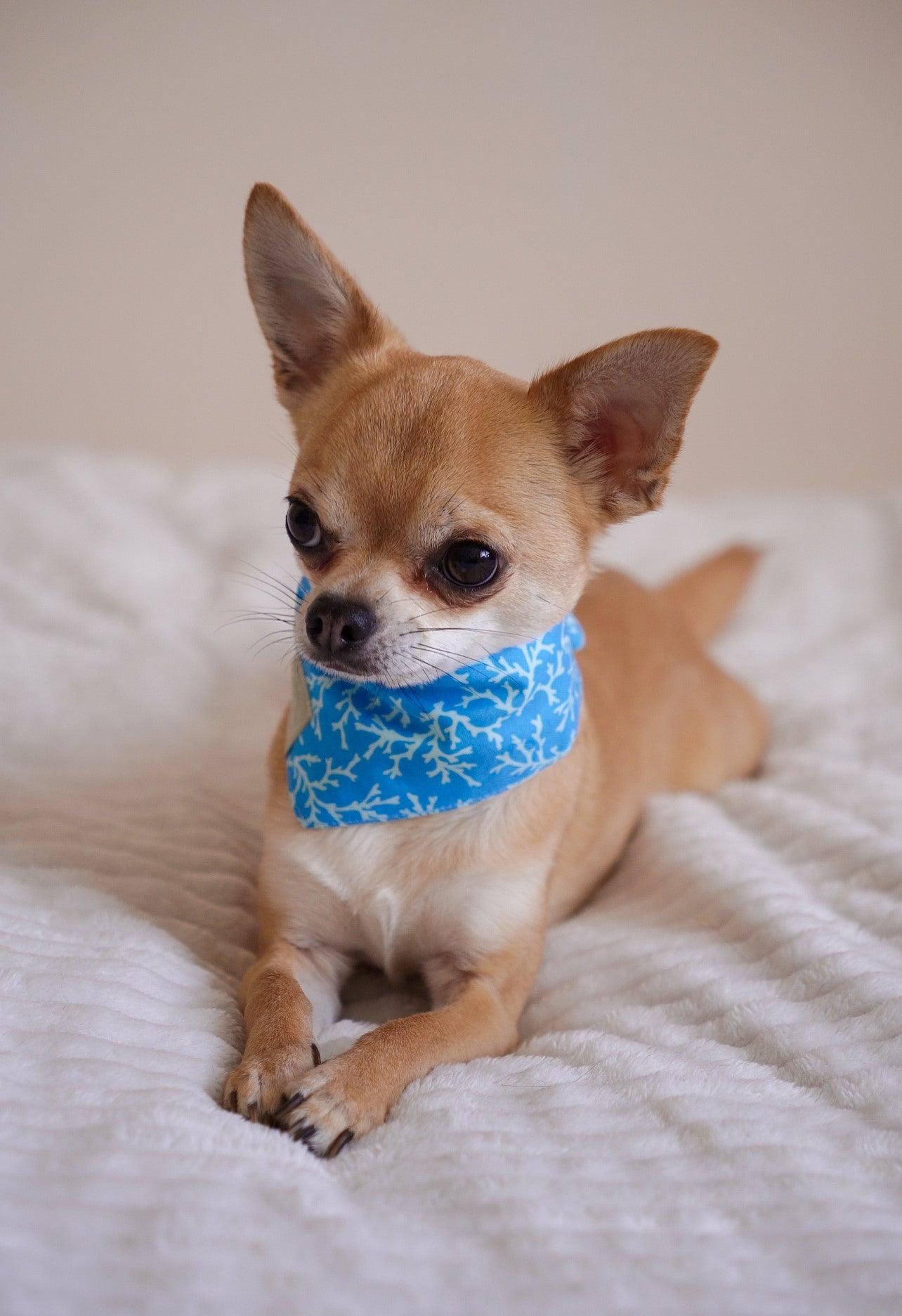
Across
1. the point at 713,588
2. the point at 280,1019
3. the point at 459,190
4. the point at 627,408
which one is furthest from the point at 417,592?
the point at 459,190

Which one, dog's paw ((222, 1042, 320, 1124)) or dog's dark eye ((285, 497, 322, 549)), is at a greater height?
dog's dark eye ((285, 497, 322, 549))

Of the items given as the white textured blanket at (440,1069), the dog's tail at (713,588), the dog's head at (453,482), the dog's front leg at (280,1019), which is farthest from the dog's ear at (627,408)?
the dog's tail at (713,588)

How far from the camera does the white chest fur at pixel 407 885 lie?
1.73 m

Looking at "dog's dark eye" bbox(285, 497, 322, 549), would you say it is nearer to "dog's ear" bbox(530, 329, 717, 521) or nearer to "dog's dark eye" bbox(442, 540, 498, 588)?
"dog's dark eye" bbox(442, 540, 498, 588)

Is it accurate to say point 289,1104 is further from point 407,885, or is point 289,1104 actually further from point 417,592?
point 417,592

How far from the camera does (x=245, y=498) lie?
335cm

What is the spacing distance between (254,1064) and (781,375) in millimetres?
4013

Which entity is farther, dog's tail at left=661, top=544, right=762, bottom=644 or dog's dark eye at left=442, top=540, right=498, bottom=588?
dog's tail at left=661, top=544, right=762, bottom=644

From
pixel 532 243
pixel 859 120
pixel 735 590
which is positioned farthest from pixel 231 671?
pixel 859 120

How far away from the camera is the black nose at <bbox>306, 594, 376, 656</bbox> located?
1506mm

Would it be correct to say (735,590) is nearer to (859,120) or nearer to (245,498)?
(245,498)

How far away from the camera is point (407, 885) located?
1732 millimetres

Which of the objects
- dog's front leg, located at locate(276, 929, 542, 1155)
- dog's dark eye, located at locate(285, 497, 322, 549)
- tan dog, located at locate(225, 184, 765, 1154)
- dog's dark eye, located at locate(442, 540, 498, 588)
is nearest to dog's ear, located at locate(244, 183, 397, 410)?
tan dog, located at locate(225, 184, 765, 1154)

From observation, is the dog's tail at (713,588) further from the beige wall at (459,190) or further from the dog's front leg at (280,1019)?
the dog's front leg at (280,1019)
